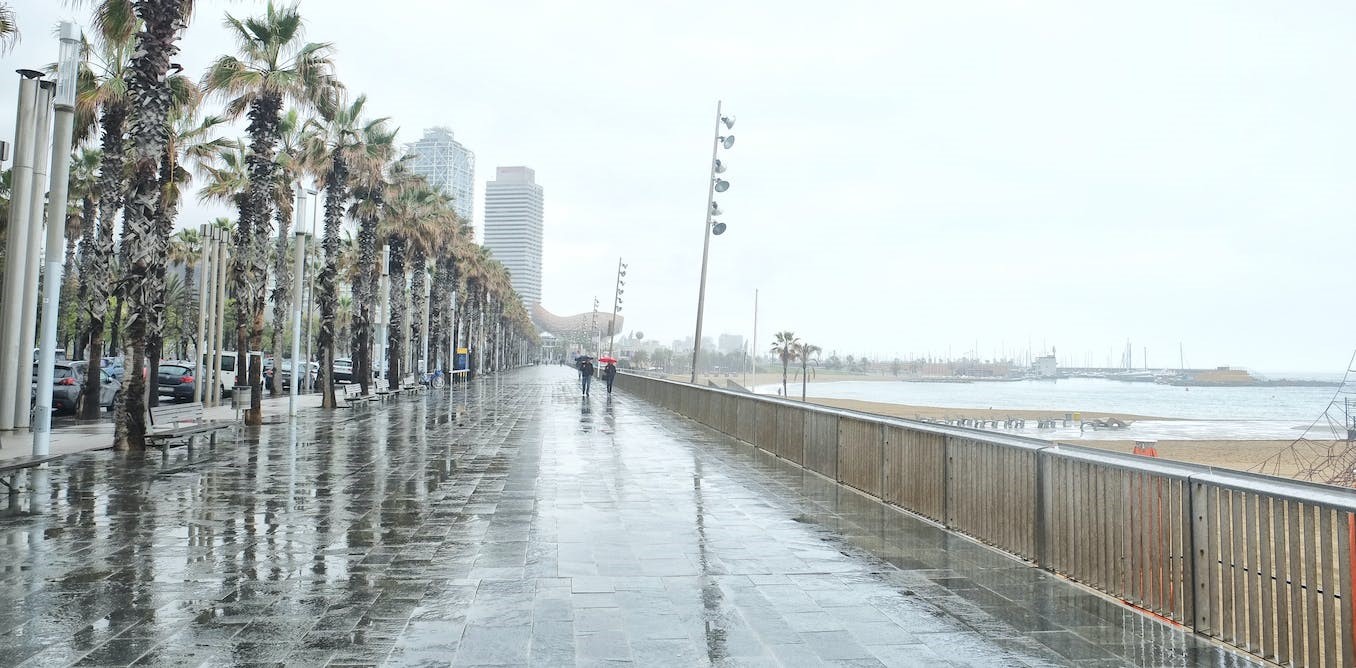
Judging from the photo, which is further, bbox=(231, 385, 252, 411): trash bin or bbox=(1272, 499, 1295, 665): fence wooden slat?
bbox=(231, 385, 252, 411): trash bin

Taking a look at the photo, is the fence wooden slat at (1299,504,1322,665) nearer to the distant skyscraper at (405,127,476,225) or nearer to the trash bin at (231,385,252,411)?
the trash bin at (231,385,252,411)

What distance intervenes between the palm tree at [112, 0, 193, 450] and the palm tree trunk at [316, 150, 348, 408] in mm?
12069

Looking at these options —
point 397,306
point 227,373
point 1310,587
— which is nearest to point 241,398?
point 227,373

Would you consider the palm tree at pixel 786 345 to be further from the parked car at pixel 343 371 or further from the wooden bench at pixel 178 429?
the wooden bench at pixel 178 429

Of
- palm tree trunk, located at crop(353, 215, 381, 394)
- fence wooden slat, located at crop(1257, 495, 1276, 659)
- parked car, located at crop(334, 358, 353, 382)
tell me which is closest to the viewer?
fence wooden slat, located at crop(1257, 495, 1276, 659)

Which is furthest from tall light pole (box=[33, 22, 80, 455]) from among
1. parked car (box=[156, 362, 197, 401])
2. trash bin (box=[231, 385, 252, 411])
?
parked car (box=[156, 362, 197, 401])

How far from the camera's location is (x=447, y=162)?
157750mm

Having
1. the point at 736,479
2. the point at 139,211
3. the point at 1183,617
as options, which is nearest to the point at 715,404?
the point at 736,479

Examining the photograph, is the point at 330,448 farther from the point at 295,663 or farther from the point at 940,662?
the point at 940,662

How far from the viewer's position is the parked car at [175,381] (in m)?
27.9

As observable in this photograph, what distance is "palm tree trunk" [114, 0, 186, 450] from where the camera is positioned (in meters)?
13.4

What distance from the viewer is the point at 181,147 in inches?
970

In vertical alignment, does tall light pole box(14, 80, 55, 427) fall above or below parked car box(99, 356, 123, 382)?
above

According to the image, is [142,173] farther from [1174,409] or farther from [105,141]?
[1174,409]
